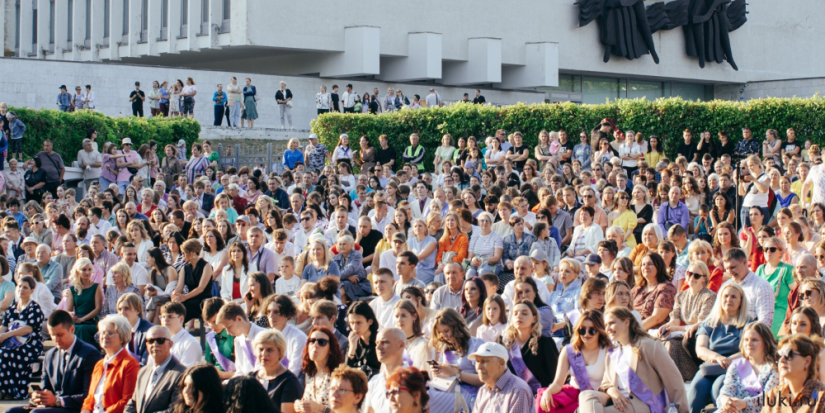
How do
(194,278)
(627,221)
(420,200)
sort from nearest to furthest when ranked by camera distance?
1. (194,278)
2. (627,221)
3. (420,200)

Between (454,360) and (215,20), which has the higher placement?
(215,20)

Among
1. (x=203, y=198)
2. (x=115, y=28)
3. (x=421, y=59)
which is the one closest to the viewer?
(x=203, y=198)

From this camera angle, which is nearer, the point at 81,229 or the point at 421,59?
the point at 81,229

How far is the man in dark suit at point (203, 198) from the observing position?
1681 centimetres

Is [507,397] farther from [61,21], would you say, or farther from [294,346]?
[61,21]

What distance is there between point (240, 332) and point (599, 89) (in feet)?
119

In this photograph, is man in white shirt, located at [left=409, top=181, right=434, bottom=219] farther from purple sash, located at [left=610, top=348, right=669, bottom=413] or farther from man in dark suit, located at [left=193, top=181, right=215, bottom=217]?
purple sash, located at [left=610, top=348, right=669, bottom=413]

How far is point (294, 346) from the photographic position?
7.78m

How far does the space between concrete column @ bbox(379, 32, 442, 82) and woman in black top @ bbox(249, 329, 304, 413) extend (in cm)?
2896

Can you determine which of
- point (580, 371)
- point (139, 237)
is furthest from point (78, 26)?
point (580, 371)

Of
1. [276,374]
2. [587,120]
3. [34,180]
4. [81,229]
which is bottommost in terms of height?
[276,374]

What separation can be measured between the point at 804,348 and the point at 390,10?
1199 inches

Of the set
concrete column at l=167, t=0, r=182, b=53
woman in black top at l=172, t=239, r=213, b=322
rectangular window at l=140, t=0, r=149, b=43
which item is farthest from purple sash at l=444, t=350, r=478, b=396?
rectangular window at l=140, t=0, r=149, b=43

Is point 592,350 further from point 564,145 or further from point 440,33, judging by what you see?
point 440,33
